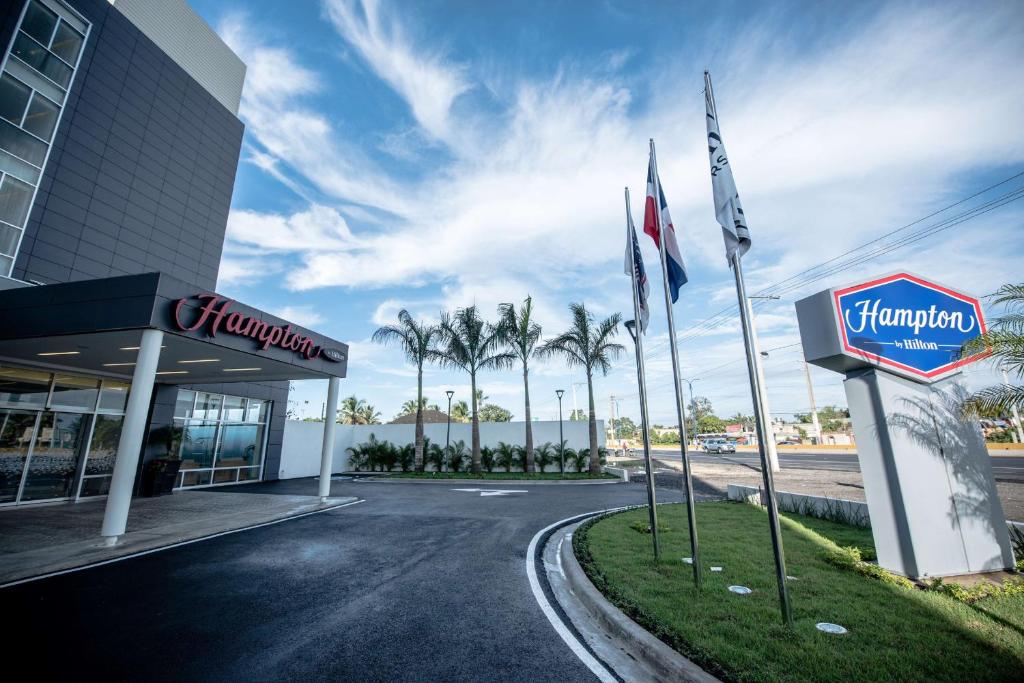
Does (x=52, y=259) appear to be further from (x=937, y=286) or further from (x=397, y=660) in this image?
(x=937, y=286)

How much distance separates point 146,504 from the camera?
13.1 metres

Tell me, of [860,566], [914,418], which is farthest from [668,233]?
[860,566]

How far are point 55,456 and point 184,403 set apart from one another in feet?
14.9

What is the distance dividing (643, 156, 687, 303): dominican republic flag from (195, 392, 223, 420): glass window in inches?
779

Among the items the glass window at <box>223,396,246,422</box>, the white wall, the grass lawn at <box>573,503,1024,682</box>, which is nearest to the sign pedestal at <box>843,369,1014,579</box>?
the grass lawn at <box>573,503,1024,682</box>

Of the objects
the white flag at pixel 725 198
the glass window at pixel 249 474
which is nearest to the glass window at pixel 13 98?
the glass window at pixel 249 474

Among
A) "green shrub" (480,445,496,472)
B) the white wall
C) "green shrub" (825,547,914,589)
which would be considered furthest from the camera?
"green shrub" (480,445,496,472)

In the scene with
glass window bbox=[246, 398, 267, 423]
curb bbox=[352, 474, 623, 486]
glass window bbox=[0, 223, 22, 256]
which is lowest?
curb bbox=[352, 474, 623, 486]

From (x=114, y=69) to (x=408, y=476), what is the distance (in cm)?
2278

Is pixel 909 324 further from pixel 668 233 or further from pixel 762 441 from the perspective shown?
pixel 762 441

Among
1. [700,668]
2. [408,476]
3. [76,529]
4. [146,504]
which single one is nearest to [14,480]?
[146,504]

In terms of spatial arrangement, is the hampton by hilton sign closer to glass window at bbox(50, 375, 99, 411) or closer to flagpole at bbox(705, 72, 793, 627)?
glass window at bbox(50, 375, 99, 411)

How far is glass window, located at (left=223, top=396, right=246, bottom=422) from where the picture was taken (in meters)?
19.5

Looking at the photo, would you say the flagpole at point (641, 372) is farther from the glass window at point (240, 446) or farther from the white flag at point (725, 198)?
the glass window at point (240, 446)
